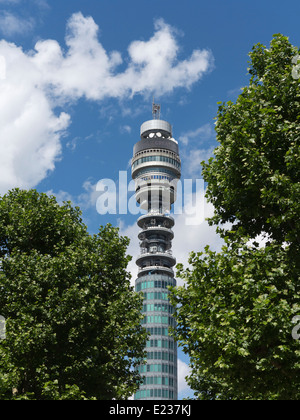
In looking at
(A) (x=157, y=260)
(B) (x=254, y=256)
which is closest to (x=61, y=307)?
(B) (x=254, y=256)

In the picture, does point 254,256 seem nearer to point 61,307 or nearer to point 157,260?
point 61,307

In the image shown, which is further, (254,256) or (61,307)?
(61,307)

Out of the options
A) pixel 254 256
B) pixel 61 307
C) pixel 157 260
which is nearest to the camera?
pixel 254 256

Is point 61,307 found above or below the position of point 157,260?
below

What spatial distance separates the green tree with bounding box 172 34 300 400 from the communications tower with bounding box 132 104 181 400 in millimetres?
147301

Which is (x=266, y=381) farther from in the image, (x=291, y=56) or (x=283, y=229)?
(x=291, y=56)

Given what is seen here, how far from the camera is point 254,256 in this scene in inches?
703

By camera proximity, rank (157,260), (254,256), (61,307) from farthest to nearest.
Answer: (157,260) → (61,307) → (254,256)

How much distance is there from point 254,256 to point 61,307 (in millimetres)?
9873

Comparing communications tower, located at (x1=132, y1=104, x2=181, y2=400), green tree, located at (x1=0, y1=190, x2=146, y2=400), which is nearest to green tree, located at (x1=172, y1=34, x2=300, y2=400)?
green tree, located at (x1=0, y1=190, x2=146, y2=400)

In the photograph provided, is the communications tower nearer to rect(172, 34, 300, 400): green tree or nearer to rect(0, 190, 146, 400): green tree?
rect(0, 190, 146, 400): green tree

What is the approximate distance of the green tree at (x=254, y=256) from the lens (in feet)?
54.7

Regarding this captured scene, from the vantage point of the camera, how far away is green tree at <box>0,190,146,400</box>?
21.9m
